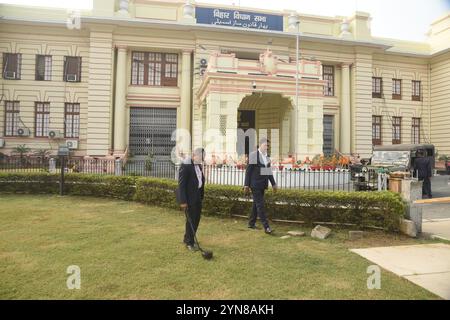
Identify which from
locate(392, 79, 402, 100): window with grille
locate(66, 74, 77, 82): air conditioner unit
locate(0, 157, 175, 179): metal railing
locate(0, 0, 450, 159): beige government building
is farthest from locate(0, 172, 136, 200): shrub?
locate(392, 79, 402, 100): window with grille

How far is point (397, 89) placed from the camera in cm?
2995

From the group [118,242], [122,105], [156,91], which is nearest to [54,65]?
[122,105]

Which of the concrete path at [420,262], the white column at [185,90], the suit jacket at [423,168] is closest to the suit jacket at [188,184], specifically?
the concrete path at [420,262]

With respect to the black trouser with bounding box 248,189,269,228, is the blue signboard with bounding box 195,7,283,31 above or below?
above

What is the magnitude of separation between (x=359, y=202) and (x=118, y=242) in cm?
551

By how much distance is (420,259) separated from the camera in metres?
5.73

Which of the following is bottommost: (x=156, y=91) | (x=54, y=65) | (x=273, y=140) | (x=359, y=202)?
(x=359, y=202)

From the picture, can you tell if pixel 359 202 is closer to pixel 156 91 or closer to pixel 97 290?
pixel 97 290

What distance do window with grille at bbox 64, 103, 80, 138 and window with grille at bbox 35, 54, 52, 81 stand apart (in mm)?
2542

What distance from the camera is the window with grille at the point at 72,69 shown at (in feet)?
80.8

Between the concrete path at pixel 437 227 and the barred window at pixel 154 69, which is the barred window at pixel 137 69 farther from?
the concrete path at pixel 437 227

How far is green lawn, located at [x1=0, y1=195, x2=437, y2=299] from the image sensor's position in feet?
14.1

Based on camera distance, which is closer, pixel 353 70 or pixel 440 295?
pixel 440 295

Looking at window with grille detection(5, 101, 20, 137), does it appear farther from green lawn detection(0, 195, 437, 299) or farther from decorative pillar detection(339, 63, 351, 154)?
decorative pillar detection(339, 63, 351, 154)
